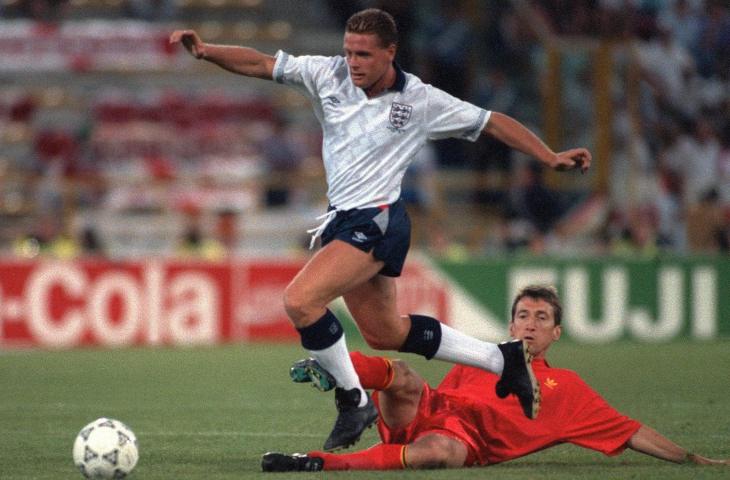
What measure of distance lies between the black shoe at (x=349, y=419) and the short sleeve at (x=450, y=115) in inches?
54.8

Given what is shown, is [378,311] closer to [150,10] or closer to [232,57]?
[232,57]

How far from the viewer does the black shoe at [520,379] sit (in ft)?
22.3

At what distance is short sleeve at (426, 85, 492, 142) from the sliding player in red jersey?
121 centimetres

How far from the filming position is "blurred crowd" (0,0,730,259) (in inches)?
723

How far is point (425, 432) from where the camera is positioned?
22.2 feet

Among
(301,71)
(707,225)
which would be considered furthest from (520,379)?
(707,225)

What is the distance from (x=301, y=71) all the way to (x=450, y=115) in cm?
76

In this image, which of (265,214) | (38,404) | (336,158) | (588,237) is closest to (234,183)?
(265,214)

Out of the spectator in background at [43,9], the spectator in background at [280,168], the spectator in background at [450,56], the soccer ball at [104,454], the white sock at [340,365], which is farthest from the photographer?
the spectator in background at [43,9]

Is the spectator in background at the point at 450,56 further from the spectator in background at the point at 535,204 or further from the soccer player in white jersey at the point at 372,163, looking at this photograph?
the soccer player in white jersey at the point at 372,163

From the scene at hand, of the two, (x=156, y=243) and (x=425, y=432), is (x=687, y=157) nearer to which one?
(x=156, y=243)

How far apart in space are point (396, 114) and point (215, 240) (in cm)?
1153

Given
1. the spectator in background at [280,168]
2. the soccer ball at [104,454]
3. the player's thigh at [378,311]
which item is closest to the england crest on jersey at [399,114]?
the player's thigh at [378,311]

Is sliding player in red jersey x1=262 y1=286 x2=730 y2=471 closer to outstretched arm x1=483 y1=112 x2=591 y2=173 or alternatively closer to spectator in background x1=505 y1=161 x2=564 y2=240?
outstretched arm x1=483 y1=112 x2=591 y2=173
